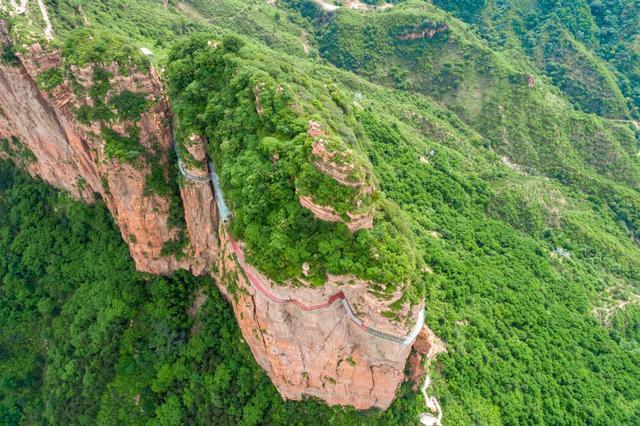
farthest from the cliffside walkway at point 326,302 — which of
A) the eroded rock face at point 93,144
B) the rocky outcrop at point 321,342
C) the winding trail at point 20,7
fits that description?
the winding trail at point 20,7

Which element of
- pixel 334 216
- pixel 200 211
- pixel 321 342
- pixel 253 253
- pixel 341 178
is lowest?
pixel 321 342

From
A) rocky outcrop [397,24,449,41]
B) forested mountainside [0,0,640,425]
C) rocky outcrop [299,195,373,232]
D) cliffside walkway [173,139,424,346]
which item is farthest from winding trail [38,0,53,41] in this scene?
rocky outcrop [397,24,449,41]

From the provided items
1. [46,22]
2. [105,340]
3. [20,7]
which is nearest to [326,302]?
[105,340]

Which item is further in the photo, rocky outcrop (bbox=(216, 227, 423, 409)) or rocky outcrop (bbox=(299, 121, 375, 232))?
rocky outcrop (bbox=(216, 227, 423, 409))

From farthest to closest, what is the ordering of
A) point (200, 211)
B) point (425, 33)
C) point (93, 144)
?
1. point (425, 33)
2. point (200, 211)
3. point (93, 144)

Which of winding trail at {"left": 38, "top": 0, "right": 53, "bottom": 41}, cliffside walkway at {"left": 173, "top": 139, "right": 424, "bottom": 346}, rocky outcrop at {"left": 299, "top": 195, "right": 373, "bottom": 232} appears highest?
winding trail at {"left": 38, "top": 0, "right": 53, "bottom": 41}

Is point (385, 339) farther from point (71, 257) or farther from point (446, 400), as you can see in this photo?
point (71, 257)

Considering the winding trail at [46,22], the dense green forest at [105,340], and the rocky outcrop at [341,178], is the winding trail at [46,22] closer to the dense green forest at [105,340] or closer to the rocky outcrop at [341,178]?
the dense green forest at [105,340]

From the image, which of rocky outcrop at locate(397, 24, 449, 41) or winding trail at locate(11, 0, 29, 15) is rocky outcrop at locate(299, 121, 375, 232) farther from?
rocky outcrop at locate(397, 24, 449, 41)

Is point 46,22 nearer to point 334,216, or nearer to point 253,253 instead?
point 253,253
